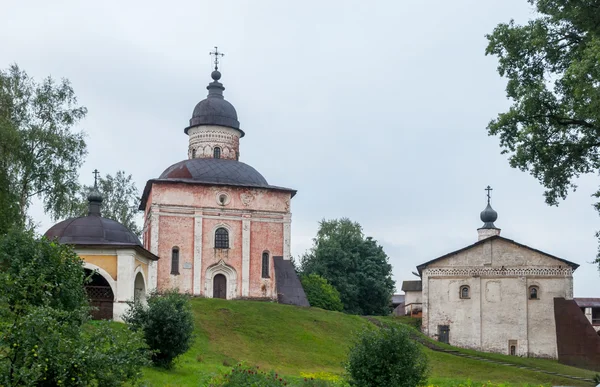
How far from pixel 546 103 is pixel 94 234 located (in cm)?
1560

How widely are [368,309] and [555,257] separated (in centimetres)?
1360

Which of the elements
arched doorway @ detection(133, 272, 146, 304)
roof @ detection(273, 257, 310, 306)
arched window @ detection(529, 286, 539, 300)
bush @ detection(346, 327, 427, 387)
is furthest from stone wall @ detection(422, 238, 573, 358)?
bush @ detection(346, 327, 427, 387)

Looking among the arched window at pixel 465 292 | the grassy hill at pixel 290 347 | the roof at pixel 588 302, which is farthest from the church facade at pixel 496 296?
the roof at pixel 588 302

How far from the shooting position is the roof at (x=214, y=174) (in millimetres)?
41406

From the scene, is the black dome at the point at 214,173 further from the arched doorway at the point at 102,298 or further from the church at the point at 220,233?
the arched doorway at the point at 102,298

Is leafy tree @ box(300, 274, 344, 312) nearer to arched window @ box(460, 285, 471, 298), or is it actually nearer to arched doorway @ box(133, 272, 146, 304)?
arched window @ box(460, 285, 471, 298)

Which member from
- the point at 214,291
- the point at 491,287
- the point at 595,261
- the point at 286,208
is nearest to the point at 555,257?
the point at 491,287

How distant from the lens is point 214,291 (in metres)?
40.2

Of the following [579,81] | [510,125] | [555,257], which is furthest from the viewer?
[555,257]

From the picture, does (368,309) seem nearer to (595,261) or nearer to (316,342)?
(316,342)

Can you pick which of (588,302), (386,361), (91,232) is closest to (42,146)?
(91,232)

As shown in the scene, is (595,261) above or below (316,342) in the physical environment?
above

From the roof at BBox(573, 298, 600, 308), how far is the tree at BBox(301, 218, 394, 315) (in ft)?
41.1

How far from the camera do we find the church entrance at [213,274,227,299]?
40.2 metres
